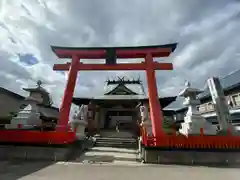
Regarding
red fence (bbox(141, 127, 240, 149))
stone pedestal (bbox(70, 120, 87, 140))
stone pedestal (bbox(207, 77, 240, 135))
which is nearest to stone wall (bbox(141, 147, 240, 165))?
red fence (bbox(141, 127, 240, 149))

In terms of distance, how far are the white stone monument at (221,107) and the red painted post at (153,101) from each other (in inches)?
127

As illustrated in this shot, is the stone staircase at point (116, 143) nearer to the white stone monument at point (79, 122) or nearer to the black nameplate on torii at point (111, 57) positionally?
the white stone monument at point (79, 122)

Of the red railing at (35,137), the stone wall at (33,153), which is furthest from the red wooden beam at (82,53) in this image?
the stone wall at (33,153)

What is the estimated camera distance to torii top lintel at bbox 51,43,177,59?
406 inches

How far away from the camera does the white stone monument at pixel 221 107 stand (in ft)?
27.6

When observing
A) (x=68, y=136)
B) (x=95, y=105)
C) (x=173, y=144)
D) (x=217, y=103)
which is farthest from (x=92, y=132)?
(x=217, y=103)

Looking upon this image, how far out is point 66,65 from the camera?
10.8m

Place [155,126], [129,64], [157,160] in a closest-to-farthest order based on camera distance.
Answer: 1. [157,160]
2. [155,126]
3. [129,64]

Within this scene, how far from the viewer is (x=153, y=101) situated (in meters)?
9.30

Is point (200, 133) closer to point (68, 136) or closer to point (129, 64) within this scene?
point (129, 64)

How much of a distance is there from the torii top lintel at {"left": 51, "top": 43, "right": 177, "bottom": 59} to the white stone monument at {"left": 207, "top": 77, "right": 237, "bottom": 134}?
134 inches

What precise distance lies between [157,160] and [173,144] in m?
1.06

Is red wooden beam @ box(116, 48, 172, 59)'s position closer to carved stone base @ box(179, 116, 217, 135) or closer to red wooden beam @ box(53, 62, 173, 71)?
red wooden beam @ box(53, 62, 173, 71)

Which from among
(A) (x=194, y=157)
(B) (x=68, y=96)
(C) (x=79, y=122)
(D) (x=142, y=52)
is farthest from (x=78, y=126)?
(A) (x=194, y=157)
